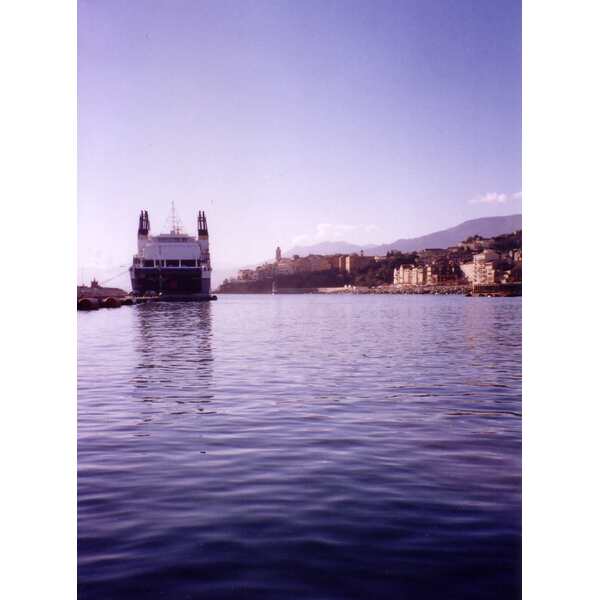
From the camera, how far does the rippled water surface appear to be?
3738 millimetres

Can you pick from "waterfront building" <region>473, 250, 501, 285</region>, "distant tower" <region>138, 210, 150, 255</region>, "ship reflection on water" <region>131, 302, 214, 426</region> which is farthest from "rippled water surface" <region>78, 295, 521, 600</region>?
"waterfront building" <region>473, 250, 501, 285</region>

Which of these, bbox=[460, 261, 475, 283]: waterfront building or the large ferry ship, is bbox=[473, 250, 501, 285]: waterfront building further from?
the large ferry ship

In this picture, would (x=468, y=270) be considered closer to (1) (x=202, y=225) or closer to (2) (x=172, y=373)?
(1) (x=202, y=225)

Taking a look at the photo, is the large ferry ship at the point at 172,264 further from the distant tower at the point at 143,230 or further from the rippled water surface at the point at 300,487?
the rippled water surface at the point at 300,487

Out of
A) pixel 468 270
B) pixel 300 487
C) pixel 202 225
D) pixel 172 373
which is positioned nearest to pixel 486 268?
pixel 468 270

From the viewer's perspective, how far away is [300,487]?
16.8ft

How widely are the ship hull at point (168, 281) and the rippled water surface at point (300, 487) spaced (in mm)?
46366

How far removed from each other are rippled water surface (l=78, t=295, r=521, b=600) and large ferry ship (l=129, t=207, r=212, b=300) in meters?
46.5

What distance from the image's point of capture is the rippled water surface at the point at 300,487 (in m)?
3.74

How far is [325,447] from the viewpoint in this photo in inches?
251

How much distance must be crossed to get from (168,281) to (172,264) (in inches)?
134

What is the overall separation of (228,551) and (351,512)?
3.10 ft
